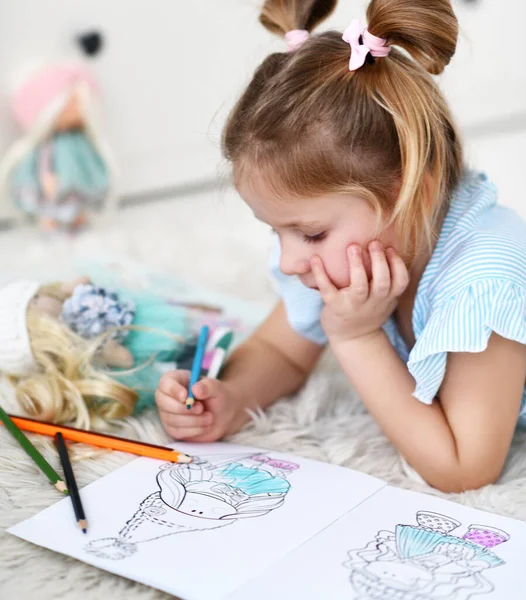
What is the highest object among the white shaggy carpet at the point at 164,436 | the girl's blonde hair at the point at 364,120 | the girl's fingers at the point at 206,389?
the girl's blonde hair at the point at 364,120

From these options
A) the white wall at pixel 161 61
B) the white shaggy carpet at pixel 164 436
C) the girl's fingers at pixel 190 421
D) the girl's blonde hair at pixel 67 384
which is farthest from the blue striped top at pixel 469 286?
the white wall at pixel 161 61

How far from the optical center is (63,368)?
90 cm

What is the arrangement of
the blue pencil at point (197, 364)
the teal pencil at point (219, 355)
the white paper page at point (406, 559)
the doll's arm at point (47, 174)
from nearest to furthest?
the white paper page at point (406, 559)
the blue pencil at point (197, 364)
the teal pencil at point (219, 355)
the doll's arm at point (47, 174)

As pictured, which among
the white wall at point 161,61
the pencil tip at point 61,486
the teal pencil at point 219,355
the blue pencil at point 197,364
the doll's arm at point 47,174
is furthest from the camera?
the white wall at point 161,61

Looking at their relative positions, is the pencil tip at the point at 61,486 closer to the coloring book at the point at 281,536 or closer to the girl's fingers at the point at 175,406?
the coloring book at the point at 281,536

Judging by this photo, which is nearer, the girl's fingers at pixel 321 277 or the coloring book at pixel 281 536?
the coloring book at pixel 281 536

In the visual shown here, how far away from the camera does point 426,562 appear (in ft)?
1.97

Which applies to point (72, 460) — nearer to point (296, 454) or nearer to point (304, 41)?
point (296, 454)

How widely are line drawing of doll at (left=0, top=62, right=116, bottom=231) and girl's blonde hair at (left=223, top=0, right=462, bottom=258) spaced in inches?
35.8

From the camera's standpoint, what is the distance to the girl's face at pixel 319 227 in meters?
0.77

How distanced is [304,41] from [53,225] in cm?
94

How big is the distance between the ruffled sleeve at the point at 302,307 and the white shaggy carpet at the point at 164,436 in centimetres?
6

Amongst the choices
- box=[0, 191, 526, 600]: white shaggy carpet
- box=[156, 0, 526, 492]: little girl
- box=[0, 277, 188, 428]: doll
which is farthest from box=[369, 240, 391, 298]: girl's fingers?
box=[0, 277, 188, 428]: doll

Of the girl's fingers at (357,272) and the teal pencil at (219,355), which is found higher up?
the girl's fingers at (357,272)
